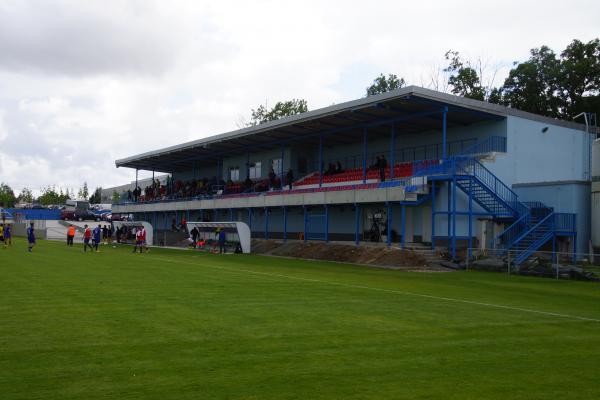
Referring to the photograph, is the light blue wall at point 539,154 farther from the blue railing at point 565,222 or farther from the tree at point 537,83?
the tree at point 537,83

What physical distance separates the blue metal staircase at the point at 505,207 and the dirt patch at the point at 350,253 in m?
4.79

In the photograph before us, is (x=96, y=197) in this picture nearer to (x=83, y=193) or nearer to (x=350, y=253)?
(x=83, y=193)

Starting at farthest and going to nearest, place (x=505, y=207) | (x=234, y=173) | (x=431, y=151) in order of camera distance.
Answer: (x=234, y=173) → (x=431, y=151) → (x=505, y=207)

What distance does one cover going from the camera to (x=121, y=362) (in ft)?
26.6

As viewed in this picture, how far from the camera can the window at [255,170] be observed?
185 feet

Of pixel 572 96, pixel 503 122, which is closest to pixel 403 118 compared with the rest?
pixel 503 122

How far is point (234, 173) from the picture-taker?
60594 millimetres

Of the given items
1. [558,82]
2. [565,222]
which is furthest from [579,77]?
[565,222]

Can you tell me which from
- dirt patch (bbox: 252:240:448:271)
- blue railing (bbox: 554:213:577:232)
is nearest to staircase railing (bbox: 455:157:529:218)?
blue railing (bbox: 554:213:577:232)

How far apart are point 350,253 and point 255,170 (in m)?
23.3

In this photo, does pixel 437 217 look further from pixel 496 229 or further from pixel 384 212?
pixel 384 212

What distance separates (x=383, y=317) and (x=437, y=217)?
78.0 ft

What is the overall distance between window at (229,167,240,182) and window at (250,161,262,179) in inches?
98.2

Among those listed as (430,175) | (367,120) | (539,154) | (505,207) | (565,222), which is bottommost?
(565,222)
